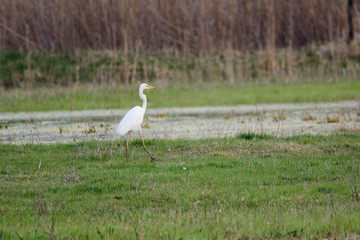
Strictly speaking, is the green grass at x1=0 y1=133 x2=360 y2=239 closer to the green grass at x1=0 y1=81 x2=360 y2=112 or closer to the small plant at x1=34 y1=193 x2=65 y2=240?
the small plant at x1=34 y1=193 x2=65 y2=240

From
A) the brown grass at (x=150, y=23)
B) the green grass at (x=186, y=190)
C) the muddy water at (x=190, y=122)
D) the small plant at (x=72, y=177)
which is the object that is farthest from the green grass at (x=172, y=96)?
the small plant at (x=72, y=177)

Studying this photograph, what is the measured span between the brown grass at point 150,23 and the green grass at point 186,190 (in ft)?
53.3

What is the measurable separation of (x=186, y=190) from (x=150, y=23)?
71.4 feet

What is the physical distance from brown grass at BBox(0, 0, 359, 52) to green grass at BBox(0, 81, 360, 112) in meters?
4.12

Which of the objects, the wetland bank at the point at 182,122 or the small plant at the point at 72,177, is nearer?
the wetland bank at the point at 182,122

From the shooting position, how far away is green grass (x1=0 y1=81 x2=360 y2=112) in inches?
784

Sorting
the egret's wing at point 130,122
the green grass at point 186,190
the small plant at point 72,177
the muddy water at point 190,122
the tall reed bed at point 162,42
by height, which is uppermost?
the tall reed bed at point 162,42

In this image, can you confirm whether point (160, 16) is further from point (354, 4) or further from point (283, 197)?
point (283, 197)

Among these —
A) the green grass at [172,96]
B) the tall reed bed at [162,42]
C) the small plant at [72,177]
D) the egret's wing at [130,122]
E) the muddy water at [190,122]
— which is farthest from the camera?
the tall reed bed at [162,42]

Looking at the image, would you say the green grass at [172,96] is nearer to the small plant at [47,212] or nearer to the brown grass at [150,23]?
the brown grass at [150,23]

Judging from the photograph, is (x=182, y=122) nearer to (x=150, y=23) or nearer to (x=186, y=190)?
(x=186, y=190)

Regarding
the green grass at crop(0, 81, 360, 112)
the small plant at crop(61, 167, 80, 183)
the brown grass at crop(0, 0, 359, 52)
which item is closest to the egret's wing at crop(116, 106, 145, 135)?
the small plant at crop(61, 167, 80, 183)

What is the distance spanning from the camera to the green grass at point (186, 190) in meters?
5.51

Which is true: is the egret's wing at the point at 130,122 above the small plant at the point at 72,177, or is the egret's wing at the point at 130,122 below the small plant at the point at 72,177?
above
